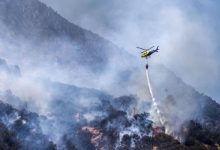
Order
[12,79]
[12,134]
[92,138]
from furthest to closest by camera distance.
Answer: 1. [12,79]
2. [92,138]
3. [12,134]

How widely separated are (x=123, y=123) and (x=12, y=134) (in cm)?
4405

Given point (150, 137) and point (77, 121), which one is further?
point (77, 121)

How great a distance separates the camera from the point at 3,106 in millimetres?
155375

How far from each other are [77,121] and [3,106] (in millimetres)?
31894

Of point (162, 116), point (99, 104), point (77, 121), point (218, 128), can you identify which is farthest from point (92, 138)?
point (218, 128)

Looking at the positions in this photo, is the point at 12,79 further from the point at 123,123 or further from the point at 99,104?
the point at 123,123

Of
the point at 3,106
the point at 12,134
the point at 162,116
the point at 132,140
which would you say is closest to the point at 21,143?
the point at 12,134

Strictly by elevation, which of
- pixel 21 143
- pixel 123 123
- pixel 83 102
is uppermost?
pixel 83 102

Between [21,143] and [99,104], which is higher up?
[99,104]

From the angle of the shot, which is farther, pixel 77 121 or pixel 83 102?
pixel 83 102

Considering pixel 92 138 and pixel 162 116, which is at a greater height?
pixel 162 116

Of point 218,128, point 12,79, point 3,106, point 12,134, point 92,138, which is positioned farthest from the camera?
point 218,128

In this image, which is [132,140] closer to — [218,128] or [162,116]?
[162,116]

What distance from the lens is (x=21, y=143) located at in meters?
146
